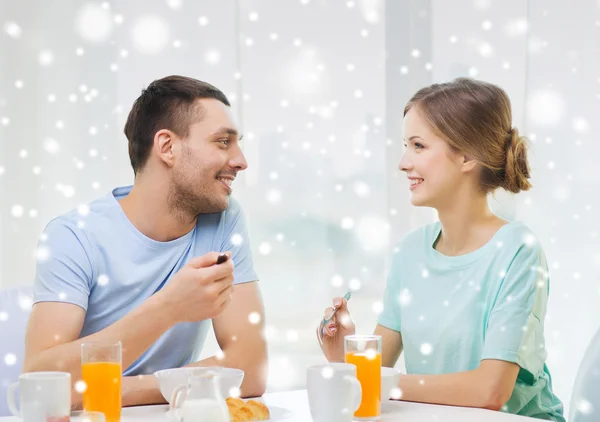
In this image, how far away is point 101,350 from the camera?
1.10 metres

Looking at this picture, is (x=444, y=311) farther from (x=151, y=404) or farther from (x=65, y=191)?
(x=65, y=191)

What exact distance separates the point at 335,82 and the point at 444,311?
1.07 meters

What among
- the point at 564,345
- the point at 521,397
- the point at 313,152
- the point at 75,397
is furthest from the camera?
the point at 313,152

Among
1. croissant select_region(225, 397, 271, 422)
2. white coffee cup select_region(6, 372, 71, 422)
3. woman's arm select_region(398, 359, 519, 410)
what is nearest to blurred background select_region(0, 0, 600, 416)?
woman's arm select_region(398, 359, 519, 410)

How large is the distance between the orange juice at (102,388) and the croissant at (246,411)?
0.54ft

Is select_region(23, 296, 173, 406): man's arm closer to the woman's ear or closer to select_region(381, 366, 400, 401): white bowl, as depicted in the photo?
select_region(381, 366, 400, 401): white bowl

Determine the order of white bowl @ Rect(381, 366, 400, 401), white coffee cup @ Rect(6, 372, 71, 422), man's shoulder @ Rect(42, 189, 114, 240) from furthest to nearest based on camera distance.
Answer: man's shoulder @ Rect(42, 189, 114, 240)
white bowl @ Rect(381, 366, 400, 401)
white coffee cup @ Rect(6, 372, 71, 422)

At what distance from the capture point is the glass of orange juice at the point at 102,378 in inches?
42.7

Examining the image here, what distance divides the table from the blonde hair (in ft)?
1.93

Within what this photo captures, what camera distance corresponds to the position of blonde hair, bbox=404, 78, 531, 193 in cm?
165

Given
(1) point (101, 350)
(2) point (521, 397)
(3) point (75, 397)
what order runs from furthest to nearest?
(2) point (521, 397), (3) point (75, 397), (1) point (101, 350)

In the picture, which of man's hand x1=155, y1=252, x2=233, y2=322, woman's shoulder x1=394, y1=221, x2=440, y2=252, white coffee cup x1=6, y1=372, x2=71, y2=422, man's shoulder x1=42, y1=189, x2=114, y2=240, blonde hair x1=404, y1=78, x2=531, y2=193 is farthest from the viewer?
woman's shoulder x1=394, y1=221, x2=440, y2=252

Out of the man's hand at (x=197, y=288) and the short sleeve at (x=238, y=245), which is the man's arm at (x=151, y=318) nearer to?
the man's hand at (x=197, y=288)

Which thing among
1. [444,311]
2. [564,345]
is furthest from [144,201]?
[564,345]
